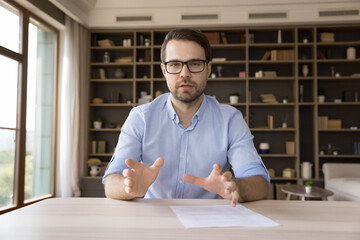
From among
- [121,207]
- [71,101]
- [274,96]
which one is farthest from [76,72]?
[121,207]

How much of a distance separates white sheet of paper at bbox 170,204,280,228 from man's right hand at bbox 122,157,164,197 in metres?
0.13

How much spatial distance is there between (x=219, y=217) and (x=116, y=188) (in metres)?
0.46

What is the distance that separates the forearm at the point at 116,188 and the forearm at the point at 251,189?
1.24ft

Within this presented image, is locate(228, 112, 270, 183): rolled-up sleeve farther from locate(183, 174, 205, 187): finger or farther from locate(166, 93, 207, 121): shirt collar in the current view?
locate(183, 174, 205, 187): finger

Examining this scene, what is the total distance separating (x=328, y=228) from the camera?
0.72 m

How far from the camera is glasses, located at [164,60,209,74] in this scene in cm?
142

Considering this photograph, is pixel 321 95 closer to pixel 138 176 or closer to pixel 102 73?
pixel 102 73

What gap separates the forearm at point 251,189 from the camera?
1.07 m

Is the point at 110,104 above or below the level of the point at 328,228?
above

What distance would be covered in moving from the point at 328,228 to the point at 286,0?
4.86 meters

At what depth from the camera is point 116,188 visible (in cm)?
112

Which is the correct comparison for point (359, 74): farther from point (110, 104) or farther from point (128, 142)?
point (128, 142)

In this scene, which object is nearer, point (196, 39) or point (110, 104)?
point (196, 39)

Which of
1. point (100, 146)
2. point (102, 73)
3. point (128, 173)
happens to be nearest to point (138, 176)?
point (128, 173)
